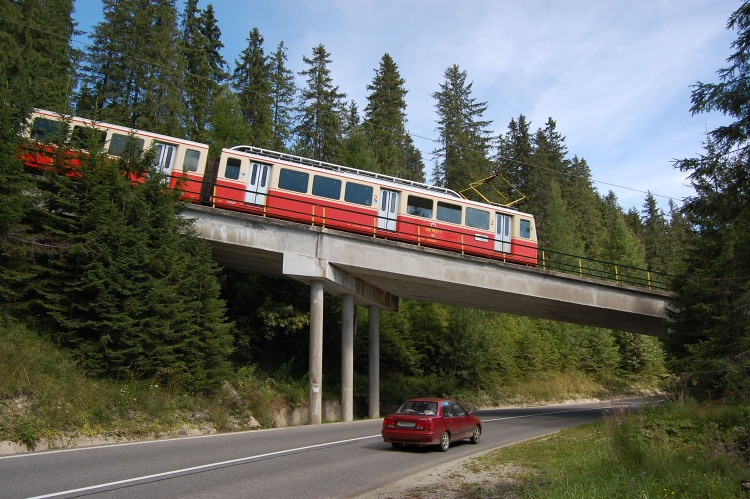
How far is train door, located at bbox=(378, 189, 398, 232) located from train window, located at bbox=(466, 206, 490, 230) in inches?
144

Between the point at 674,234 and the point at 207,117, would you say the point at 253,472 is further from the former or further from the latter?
the point at 674,234

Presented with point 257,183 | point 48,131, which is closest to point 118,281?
point 48,131

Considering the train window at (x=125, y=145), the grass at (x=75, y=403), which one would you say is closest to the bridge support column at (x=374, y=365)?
the grass at (x=75, y=403)

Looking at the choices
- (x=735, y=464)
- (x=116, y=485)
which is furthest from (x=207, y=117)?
(x=735, y=464)

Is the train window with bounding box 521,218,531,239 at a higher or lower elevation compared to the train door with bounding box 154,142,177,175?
lower

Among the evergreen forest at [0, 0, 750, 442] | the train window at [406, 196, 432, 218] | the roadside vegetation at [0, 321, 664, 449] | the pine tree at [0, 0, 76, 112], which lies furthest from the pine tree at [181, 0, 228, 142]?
the roadside vegetation at [0, 321, 664, 449]

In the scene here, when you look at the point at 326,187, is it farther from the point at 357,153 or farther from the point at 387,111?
the point at 387,111

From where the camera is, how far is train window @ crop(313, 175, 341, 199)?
79.8 ft

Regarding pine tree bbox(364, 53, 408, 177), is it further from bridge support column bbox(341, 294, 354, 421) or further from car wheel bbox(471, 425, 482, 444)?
car wheel bbox(471, 425, 482, 444)

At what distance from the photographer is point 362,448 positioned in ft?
45.2

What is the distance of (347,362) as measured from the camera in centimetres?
2498

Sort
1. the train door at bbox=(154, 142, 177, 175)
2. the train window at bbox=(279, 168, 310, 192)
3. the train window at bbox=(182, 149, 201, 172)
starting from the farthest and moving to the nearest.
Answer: the train window at bbox=(279, 168, 310, 192)
the train window at bbox=(182, 149, 201, 172)
the train door at bbox=(154, 142, 177, 175)

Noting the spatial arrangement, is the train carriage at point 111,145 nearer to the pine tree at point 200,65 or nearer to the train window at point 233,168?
the train window at point 233,168

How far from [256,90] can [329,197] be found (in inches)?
1231
